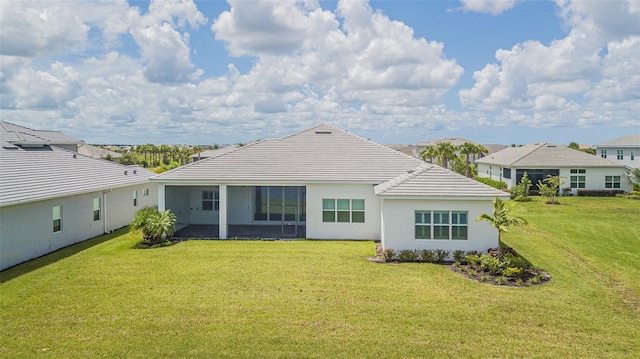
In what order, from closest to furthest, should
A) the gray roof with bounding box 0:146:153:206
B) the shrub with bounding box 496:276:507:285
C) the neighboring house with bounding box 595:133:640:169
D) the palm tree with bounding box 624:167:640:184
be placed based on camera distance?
the shrub with bounding box 496:276:507:285, the gray roof with bounding box 0:146:153:206, the palm tree with bounding box 624:167:640:184, the neighboring house with bounding box 595:133:640:169

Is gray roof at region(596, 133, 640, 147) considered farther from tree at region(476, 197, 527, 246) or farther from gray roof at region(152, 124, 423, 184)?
tree at region(476, 197, 527, 246)

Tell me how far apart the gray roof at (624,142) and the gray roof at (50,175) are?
51174mm

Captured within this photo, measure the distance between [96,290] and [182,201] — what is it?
12.5 metres

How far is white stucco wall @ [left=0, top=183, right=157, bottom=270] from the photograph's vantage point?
51.9 ft

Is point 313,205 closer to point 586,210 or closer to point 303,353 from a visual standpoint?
point 303,353

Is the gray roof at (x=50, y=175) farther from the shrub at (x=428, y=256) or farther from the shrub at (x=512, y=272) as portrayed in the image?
the shrub at (x=512, y=272)

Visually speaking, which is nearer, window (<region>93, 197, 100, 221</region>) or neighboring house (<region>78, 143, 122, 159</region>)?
window (<region>93, 197, 100, 221</region>)

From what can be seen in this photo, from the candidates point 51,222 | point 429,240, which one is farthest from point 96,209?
point 429,240

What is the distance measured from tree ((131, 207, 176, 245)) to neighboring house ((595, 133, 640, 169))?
48006 millimetres

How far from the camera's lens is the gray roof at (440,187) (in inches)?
677

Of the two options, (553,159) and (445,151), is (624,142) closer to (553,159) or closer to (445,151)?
(553,159)

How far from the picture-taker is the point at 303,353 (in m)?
9.27

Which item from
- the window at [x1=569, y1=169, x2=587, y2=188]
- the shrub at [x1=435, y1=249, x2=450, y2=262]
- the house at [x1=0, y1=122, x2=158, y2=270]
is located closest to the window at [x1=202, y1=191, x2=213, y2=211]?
the house at [x1=0, y1=122, x2=158, y2=270]

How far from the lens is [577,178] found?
1629 inches
